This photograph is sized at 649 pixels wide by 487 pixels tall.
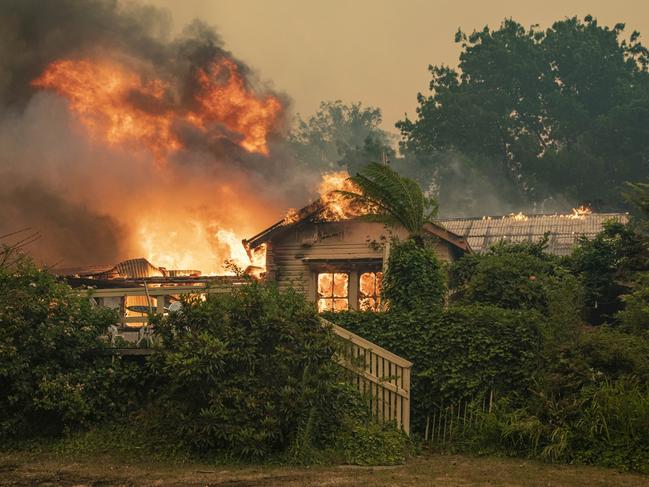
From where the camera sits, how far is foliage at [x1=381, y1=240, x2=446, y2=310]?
20.3m

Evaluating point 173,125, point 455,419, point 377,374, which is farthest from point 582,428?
point 173,125

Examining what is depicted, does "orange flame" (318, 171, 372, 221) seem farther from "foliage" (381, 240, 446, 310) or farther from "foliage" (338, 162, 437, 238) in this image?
"foliage" (381, 240, 446, 310)

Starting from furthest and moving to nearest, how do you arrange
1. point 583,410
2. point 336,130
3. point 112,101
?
point 336,130
point 112,101
point 583,410

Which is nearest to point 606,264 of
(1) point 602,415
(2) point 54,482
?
(1) point 602,415

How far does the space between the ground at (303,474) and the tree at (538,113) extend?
4672 centimetres

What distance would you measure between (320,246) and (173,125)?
36.3 feet

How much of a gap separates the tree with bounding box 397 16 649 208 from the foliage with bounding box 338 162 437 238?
37.6 m

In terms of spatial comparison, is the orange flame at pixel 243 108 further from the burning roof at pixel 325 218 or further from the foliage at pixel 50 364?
the foliage at pixel 50 364

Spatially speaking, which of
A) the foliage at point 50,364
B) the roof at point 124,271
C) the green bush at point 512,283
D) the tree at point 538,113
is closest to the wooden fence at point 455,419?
the green bush at point 512,283

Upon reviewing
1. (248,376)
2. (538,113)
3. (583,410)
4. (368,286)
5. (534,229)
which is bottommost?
(583,410)

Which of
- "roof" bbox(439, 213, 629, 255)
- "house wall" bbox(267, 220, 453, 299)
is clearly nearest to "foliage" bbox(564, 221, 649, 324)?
"house wall" bbox(267, 220, 453, 299)

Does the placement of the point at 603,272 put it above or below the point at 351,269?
below

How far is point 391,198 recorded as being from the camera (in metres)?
23.2

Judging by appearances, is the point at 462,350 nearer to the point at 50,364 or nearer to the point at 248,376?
the point at 248,376
